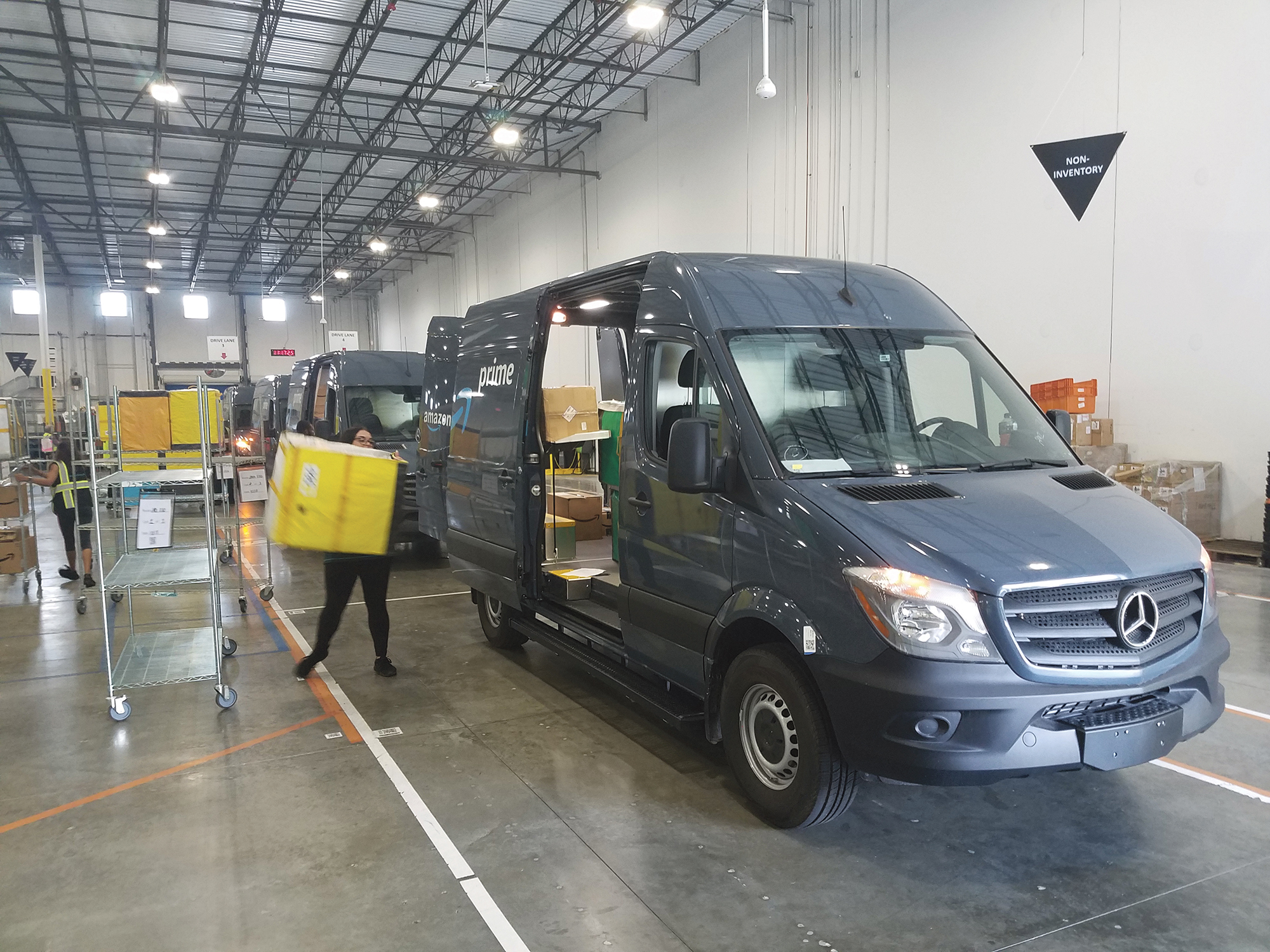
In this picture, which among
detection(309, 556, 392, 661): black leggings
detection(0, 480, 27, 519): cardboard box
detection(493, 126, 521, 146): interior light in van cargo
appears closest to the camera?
detection(309, 556, 392, 661): black leggings

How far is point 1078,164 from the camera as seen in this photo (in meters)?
9.73

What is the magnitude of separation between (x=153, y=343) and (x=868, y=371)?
38.7 m

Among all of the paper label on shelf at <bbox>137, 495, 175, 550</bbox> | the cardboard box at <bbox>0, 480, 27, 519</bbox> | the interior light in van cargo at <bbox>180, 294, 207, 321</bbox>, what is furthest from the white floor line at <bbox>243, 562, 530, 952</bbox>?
the interior light in van cargo at <bbox>180, 294, 207, 321</bbox>

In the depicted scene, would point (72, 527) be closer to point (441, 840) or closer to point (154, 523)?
point (154, 523)

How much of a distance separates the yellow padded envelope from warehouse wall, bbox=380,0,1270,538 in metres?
5.59

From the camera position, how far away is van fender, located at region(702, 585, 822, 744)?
3215mm

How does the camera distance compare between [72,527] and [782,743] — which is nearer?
[782,743]

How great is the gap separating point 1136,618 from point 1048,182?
8.61m

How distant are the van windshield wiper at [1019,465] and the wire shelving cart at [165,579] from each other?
4250 millimetres

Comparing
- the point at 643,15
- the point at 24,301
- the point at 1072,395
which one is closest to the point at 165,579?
the point at 643,15

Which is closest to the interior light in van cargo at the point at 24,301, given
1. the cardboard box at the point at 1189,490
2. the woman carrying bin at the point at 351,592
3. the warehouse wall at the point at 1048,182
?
the warehouse wall at the point at 1048,182

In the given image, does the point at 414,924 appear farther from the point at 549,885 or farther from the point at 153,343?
the point at 153,343

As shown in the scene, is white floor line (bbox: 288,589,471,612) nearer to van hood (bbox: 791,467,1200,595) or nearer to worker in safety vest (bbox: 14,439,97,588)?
worker in safety vest (bbox: 14,439,97,588)

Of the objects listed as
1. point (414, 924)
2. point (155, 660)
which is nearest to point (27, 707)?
point (155, 660)
